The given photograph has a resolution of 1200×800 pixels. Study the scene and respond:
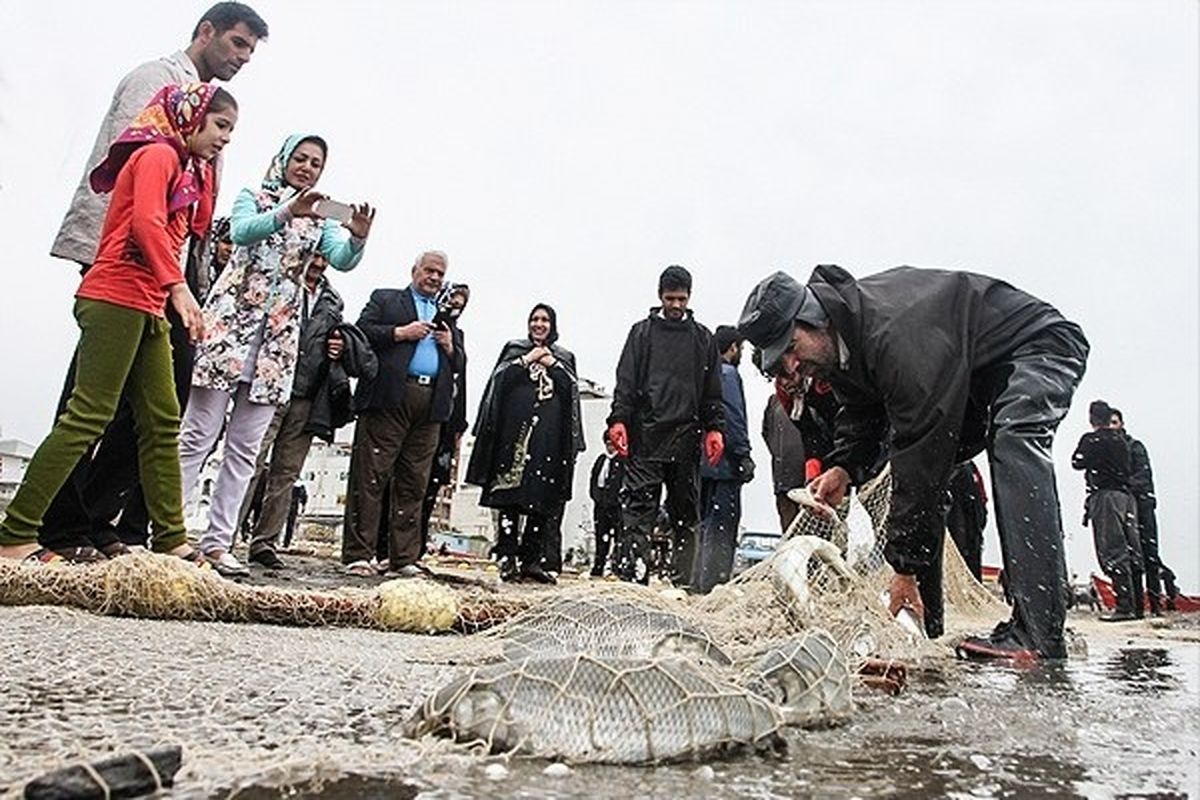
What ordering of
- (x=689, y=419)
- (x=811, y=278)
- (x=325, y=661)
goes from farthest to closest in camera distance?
(x=689, y=419) → (x=811, y=278) → (x=325, y=661)

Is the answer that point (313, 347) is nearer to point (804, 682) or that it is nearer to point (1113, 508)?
point (804, 682)

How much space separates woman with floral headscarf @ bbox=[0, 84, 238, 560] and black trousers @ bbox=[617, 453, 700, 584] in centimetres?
319

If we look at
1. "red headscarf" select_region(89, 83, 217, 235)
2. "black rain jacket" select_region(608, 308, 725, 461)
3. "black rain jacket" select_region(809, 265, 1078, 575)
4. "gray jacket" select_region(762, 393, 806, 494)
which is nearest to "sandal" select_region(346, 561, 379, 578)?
"black rain jacket" select_region(608, 308, 725, 461)

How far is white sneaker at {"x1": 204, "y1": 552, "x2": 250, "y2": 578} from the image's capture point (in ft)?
15.3

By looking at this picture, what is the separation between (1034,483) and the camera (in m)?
3.67

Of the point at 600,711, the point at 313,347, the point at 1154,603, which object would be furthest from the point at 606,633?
the point at 1154,603

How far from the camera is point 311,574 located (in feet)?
21.0

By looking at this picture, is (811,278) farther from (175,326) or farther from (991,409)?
(175,326)

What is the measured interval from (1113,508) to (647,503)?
21.4 ft

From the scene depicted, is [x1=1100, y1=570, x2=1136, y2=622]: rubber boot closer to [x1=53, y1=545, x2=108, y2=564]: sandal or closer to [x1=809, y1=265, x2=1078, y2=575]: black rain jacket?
[x1=809, y1=265, x2=1078, y2=575]: black rain jacket

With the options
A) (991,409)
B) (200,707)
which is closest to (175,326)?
(200,707)

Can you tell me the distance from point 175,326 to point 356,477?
7.46 ft

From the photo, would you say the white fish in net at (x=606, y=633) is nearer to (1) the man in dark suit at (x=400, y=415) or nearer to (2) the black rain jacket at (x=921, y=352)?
(2) the black rain jacket at (x=921, y=352)

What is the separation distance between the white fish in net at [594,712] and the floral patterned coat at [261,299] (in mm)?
3786
